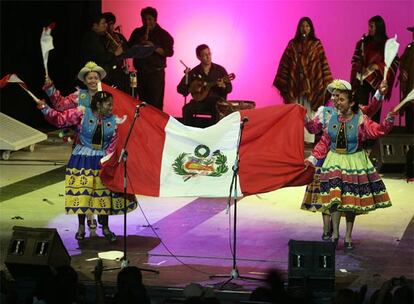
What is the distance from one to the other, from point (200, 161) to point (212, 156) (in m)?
0.13

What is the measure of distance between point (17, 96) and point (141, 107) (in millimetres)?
8575

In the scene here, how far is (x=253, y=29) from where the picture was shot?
18.5 metres

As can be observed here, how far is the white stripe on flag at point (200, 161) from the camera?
9711mm

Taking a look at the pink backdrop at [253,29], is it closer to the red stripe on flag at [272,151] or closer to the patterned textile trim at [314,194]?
the patterned textile trim at [314,194]

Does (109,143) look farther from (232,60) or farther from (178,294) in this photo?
(232,60)

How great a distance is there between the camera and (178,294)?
8.29 metres

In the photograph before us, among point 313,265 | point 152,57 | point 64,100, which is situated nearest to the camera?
point 313,265

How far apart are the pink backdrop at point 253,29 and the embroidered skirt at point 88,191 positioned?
834 centimetres

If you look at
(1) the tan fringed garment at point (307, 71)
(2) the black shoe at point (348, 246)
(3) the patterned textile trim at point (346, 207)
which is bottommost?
(2) the black shoe at point (348, 246)

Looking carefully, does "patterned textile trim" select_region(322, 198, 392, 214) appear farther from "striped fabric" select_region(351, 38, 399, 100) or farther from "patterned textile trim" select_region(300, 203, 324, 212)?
"striped fabric" select_region(351, 38, 399, 100)

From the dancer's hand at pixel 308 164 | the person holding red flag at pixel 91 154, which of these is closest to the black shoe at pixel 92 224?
the person holding red flag at pixel 91 154

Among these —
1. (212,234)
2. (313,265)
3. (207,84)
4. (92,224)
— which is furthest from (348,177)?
(207,84)

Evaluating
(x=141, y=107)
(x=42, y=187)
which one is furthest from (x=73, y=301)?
(x=42, y=187)

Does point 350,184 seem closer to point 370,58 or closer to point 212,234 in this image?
point 212,234
